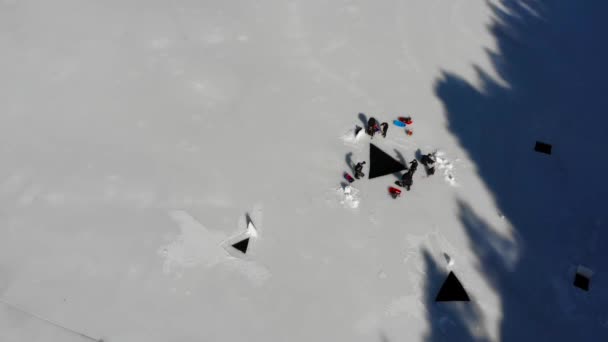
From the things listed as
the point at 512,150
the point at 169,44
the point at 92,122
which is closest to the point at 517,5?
the point at 512,150

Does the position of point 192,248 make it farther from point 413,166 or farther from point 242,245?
point 413,166

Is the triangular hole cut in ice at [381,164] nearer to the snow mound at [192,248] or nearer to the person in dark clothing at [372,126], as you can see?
the person in dark clothing at [372,126]

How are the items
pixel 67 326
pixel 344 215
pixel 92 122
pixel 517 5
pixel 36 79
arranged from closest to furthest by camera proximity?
pixel 67 326, pixel 344 215, pixel 92 122, pixel 36 79, pixel 517 5

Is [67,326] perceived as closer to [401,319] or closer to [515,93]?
[401,319]

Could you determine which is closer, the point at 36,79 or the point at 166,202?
the point at 166,202

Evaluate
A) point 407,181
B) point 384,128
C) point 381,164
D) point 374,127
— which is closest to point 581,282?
point 407,181
